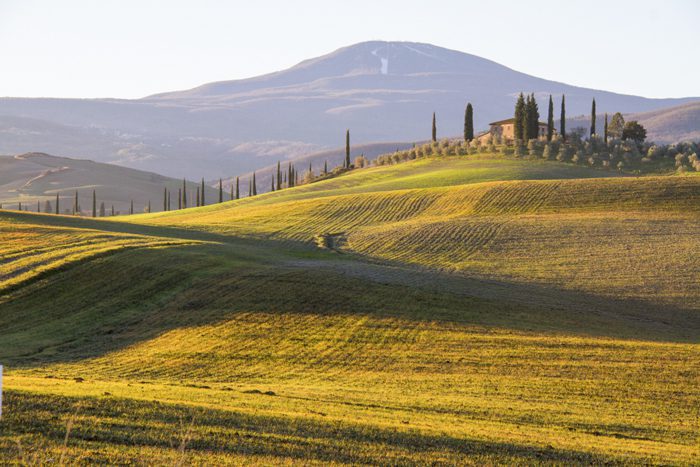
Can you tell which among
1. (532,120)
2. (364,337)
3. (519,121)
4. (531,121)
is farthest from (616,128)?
(364,337)

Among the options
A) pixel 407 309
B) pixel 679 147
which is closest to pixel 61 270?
pixel 407 309

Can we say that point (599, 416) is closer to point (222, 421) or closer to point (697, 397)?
point (697, 397)

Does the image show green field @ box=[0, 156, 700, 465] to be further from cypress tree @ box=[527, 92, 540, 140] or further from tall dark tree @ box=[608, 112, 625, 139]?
tall dark tree @ box=[608, 112, 625, 139]

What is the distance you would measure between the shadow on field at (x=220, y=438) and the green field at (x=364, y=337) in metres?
0.08

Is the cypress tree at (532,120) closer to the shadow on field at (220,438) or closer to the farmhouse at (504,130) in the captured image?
the farmhouse at (504,130)

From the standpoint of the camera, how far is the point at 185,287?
157ft


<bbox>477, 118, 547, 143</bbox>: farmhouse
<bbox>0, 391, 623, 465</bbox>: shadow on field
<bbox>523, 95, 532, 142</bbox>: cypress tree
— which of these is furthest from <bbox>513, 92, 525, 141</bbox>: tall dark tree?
<bbox>0, 391, 623, 465</bbox>: shadow on field

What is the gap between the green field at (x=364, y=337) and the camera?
65.5 ft

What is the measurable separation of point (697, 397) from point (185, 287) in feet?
89.0

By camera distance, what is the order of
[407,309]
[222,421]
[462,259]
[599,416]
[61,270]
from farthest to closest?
1. [462,259]
2. [61,270]
3. [407,309]
4. [599,416]
5. [222,421]

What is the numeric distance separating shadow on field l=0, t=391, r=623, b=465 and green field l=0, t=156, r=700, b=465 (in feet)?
0.25

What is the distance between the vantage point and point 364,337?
128 ft

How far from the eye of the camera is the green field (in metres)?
20.0

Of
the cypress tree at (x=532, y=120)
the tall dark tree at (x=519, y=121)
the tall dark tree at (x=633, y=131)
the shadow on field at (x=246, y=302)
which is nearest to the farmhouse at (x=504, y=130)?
the tall dark tree at (x=519, y=121)
